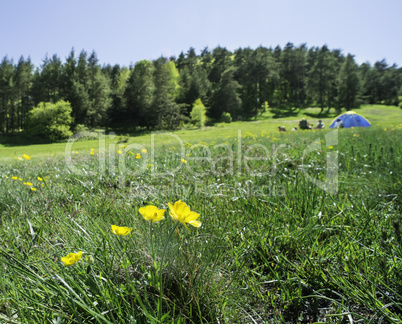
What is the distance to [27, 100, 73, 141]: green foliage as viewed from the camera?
97.0 feet

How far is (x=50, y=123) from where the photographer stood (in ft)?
97.5

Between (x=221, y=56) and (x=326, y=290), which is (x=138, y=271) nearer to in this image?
(x=326, y=290)

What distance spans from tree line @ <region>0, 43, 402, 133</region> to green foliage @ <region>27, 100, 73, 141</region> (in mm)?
2003

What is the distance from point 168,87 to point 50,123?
16856 millimetres

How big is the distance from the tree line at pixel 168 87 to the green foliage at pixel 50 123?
2.00 meters

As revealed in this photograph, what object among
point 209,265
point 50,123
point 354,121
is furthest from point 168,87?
point 209,265

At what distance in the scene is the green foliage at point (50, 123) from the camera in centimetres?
2956

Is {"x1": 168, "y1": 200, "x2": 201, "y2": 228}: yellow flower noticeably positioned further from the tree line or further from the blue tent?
the tree line

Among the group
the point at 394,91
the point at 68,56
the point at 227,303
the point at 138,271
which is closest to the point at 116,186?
the point at 138,271

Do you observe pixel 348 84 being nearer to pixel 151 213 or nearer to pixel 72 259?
pixel 151 213

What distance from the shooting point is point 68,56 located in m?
34.0

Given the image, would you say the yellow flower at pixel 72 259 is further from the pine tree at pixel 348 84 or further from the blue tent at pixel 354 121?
the pine tree at pixel 348 84

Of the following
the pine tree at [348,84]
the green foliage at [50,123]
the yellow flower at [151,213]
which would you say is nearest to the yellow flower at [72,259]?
the yellow flower at [151,213]

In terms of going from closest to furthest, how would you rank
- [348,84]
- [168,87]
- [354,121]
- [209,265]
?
[209,265] < [354,121] < [168,87] < [348,84]
